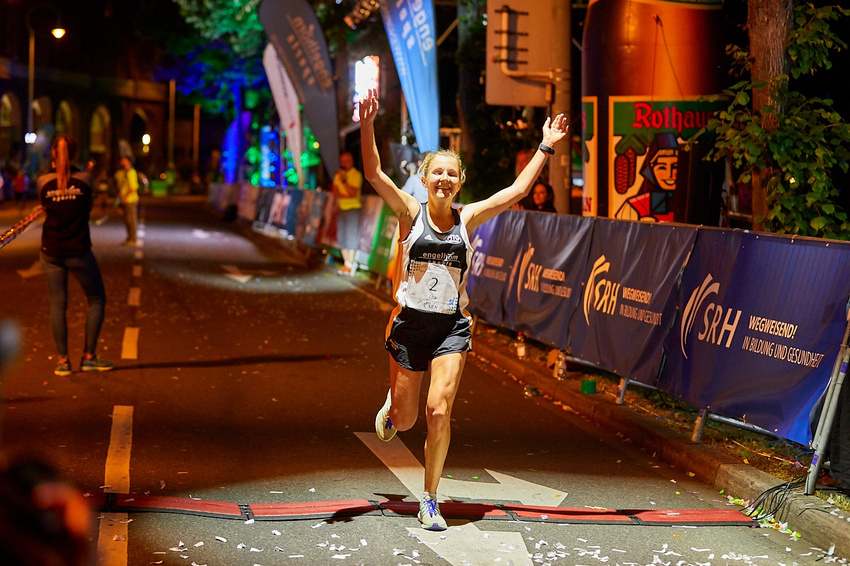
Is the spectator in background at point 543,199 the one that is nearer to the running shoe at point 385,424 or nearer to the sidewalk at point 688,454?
the sidewalk at point 688,454

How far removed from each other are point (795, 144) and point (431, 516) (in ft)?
19.9

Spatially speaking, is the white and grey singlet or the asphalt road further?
the white and grey singlet

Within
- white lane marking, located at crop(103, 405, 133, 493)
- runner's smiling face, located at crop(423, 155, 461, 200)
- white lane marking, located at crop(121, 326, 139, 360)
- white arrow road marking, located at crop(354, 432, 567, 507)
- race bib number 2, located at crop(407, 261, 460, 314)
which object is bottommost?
white arrow road marking, located at crop(354, 432, 567, 507)

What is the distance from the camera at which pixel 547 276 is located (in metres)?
11.5

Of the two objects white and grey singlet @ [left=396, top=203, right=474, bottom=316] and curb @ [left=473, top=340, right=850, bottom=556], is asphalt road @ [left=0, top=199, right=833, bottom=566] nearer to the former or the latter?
curb @ [left=473, top=340, right=850, bottom=556]

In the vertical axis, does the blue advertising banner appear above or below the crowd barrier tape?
above

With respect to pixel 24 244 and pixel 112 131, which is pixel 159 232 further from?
pixel 112 131

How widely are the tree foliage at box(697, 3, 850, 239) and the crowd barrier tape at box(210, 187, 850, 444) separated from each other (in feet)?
5.09

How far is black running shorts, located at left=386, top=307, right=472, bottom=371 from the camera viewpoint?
6086 mm

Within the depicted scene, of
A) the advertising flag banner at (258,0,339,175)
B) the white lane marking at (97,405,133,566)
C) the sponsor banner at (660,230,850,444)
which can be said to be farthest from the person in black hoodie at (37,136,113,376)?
the advertising flag banner at (258,0,339,175)

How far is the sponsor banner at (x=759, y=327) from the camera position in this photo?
22.5ft

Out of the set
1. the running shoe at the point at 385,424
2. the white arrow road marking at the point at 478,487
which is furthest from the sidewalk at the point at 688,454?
the running shoe at the point at 385,424

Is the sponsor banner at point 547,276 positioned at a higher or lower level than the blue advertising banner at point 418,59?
lower

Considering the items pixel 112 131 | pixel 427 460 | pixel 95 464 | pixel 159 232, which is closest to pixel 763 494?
pixel 427 460
